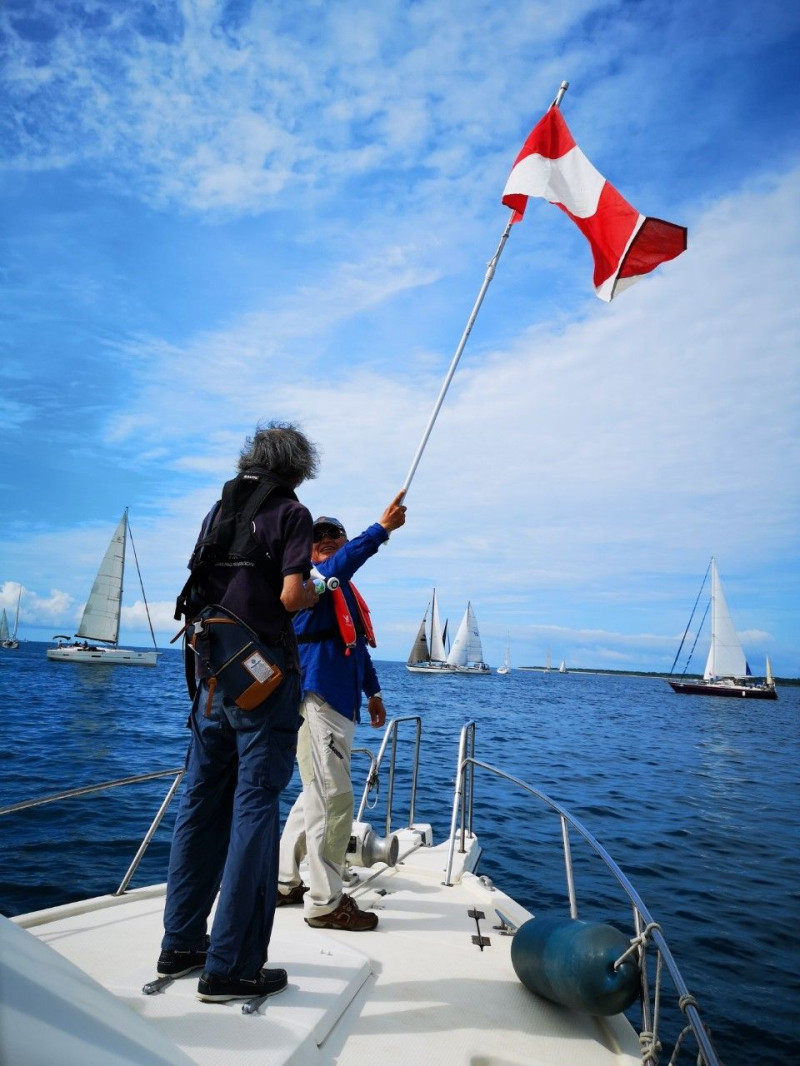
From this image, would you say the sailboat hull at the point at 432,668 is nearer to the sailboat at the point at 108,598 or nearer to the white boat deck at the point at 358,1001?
the sailboat at the point at 108,598

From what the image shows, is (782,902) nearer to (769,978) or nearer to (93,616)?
(769,978)

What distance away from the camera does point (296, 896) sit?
3.50m

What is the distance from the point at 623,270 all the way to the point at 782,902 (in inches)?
255

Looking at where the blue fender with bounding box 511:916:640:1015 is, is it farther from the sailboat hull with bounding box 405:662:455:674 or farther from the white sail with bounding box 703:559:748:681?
the sailboat hull with bounding box 405:662:455:674

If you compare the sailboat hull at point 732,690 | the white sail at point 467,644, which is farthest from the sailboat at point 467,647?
the sailboat hull at point 732,690

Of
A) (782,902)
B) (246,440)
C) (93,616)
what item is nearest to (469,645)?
(93,616)

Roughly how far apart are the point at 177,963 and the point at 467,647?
78.2m

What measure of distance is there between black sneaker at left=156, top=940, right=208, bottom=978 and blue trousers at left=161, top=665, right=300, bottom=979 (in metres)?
0.02

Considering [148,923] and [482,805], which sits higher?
[148,923]

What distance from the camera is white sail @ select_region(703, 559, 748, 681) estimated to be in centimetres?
6078

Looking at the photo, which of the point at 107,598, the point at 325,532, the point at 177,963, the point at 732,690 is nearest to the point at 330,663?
the point at 325,532

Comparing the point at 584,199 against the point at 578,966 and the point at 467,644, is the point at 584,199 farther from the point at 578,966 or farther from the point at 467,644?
the point at 467,644

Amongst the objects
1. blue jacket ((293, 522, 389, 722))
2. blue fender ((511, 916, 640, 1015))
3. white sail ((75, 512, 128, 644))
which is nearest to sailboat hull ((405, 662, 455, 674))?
white sail ((75, 512, 128, 644))

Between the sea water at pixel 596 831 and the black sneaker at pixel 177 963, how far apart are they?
349 cm
